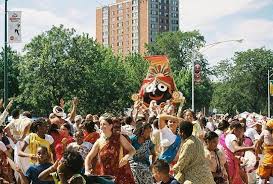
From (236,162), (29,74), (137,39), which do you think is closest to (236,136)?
(236,162)

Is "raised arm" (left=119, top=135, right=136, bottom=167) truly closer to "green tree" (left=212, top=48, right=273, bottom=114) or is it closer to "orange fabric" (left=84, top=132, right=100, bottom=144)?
"orange fabric" (left=84, top=132, right=100, bottom=144)

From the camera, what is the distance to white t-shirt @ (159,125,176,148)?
1066 centimetres

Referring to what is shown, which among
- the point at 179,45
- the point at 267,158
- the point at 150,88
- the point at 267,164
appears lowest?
the point at 267,164

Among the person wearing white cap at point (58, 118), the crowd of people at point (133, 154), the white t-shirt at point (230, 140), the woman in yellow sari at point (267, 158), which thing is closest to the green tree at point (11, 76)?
the person wearing white cap at point (58, 118)

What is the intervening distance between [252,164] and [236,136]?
34.5 inches

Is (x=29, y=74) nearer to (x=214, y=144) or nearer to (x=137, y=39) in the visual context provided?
(x=214, y=144)

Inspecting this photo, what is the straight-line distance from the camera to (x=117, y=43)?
157625mm

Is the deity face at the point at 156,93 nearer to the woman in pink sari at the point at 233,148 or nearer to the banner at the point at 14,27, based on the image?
the banner at the point at 14,27

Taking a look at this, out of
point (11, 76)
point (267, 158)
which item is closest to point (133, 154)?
point (267, 158)

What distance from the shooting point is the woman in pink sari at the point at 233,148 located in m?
10.1

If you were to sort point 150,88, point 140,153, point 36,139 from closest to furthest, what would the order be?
point 36,139, point 140,153, point 150,88

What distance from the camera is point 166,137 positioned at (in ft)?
35.3

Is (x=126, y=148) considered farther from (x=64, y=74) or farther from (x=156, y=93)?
(x=64, y=74)

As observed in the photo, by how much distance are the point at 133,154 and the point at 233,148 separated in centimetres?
281
